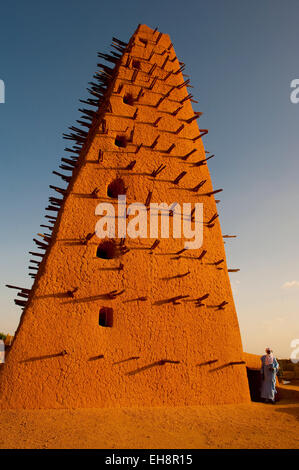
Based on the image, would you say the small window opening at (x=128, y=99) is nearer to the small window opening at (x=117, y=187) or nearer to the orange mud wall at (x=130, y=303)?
the orange mud wall at (x=130, y=303)

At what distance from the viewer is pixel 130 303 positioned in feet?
30.7

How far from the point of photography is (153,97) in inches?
519

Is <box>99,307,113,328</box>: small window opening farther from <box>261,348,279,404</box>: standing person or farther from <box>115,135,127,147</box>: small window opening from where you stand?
<box>115,135,127,147</box>: small window opening

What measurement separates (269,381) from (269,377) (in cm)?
14

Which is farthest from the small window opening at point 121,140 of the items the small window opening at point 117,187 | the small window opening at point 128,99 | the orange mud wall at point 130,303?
the small window opening at point 128,99

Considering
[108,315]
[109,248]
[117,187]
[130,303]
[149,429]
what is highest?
[117,187]

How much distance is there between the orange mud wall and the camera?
26.3 feet

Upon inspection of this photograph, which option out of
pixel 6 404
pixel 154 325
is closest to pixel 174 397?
pixel 154 325

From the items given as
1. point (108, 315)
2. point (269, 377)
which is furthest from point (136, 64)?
point (269, 377)

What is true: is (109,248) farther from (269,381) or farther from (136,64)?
(136,64)

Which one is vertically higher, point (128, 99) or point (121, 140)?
point (128, 99)

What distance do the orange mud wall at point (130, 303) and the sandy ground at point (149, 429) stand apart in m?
0.56

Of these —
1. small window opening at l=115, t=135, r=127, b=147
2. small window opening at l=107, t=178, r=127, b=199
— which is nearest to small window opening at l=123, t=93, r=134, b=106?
small window opening at l=115, t=135, r=127, b=147
